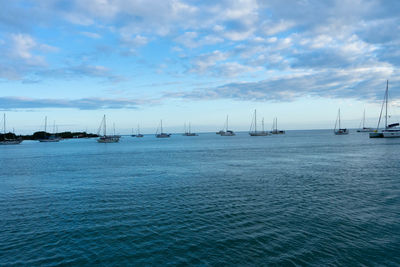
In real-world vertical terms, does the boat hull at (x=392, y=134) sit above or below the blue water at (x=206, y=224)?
above

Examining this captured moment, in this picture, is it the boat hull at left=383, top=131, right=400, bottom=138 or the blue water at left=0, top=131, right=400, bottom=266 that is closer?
the blue water at left=0, top=131, right=400, bottom=266

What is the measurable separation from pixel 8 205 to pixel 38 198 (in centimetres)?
285

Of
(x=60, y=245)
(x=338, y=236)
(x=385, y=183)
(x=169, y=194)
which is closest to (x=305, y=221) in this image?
(x=338, y=236)

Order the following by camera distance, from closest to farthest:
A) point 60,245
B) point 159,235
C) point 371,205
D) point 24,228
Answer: point 60,245, point 159,235, point 24,228, point 371,205

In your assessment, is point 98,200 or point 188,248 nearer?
point 188,248

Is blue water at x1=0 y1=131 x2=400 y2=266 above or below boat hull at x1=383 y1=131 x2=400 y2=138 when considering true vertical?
below

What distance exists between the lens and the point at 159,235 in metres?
16.1

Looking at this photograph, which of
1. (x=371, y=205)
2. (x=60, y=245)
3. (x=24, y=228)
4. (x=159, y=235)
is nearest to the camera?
(x=60, y=245)

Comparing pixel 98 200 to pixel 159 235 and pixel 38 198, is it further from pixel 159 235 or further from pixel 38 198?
pixel 159 235

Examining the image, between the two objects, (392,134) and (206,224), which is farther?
(392,134)

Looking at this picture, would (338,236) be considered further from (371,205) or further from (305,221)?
(371,205)

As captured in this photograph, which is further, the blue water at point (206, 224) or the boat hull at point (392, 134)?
the boat hull at point (392, 134)

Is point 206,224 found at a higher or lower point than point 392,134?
lower

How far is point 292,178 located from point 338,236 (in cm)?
1916
